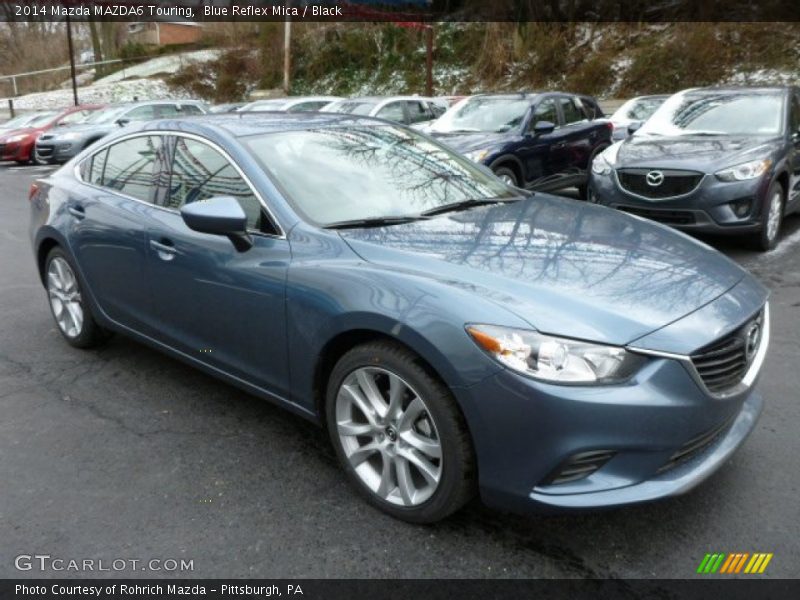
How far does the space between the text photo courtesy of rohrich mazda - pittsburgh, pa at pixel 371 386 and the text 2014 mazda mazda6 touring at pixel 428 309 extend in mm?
11

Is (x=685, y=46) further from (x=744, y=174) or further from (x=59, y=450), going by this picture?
(x=59, y=450)

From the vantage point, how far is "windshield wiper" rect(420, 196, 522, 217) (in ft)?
10.9

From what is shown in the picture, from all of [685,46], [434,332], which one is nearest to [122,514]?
[434,332]

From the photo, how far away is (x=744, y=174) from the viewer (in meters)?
6.31

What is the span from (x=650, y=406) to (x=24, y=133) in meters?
19.2

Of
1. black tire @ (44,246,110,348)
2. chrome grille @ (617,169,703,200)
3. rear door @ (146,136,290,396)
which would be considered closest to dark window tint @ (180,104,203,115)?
chrome grille @ (617,169,703,200)

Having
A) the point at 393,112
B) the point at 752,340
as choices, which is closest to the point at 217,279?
the point at 752,340

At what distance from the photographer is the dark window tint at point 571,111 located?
10.1 metres

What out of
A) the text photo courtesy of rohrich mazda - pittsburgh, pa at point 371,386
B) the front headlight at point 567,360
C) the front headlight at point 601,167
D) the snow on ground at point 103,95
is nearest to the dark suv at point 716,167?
the front headlight at point 601,167

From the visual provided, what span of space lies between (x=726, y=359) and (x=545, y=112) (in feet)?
25.2

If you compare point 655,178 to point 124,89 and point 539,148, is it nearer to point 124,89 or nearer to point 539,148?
point 539,148

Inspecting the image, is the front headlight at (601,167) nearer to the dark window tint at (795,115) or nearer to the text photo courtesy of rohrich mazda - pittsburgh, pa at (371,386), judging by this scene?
the dark window tint at (795,115)

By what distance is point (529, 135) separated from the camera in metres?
8.91

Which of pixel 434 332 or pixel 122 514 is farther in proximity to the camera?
pixel 122 514
